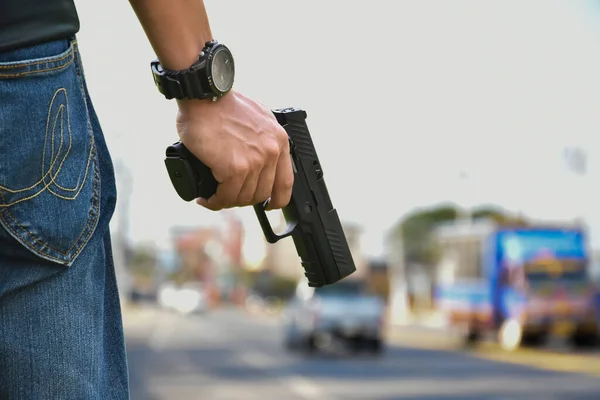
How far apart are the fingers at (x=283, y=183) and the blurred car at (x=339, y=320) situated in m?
22.1

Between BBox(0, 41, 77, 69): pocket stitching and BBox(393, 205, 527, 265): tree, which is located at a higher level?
BBox(0, 41, 77, 69): pocket stitching

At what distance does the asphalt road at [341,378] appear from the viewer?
13.8 metres

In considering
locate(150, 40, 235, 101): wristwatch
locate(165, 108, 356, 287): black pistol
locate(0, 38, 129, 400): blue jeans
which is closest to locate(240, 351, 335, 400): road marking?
locate(165, 108, 356, 287): black pistol

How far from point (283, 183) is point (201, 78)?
8.4 inches

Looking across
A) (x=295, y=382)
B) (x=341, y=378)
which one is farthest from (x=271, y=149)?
(x=341, y=378)

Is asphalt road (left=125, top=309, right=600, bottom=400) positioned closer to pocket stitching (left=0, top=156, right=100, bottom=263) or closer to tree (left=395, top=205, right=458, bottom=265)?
pocket stitching (left=0, top=156, right=100, bottom=263)

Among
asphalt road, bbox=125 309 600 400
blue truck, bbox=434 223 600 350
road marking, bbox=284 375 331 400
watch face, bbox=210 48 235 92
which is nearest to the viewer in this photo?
watch face, bbox=210 48 235 92

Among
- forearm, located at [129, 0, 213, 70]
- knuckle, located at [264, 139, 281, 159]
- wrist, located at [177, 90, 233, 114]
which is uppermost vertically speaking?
forearm, located at [129, 0, 213, 70]

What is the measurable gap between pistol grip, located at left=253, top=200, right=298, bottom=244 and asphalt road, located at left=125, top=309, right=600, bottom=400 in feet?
37.3

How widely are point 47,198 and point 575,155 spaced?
51.0 meters

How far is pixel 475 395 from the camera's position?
44.7 ft

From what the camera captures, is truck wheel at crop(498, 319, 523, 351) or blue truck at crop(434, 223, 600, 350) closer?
blue truck at crop(434, 223, 600, 350)

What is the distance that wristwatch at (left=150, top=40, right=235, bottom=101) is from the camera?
5.75ft

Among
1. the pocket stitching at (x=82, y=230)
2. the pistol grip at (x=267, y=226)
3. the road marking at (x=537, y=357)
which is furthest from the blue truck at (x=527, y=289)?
the pocket stitching at (x=82, y=230)
